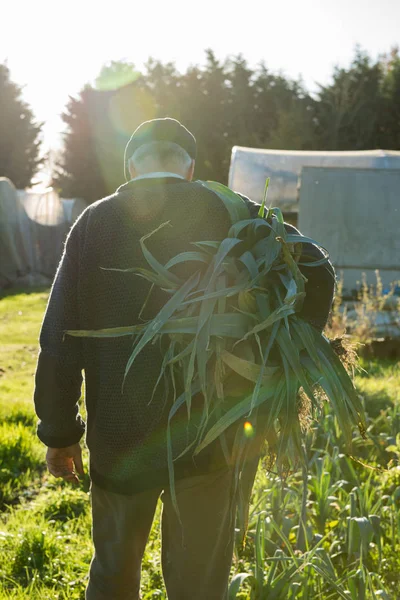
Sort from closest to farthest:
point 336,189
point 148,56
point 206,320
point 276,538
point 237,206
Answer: point 206,320 → point 237,206 → point 276,538 → point 336,189 → point 148,56

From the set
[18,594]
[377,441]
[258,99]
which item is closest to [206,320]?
[18,594]

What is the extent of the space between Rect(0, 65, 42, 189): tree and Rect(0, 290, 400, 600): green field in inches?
1182

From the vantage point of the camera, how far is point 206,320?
1659 millimetres

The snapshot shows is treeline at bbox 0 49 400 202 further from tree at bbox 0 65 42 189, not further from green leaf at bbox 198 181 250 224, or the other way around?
green leaf at bbox 198 181 250 224

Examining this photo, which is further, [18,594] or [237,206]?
[18,594]

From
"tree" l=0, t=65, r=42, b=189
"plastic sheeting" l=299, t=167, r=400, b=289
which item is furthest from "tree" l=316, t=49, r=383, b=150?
"plastic sheeting" l=299, t=167, r=400, b=289

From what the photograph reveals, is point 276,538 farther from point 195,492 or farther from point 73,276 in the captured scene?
point 73,276

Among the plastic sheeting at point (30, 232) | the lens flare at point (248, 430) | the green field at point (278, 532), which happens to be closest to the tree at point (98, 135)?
the plastic sheeting at point (30, 232)

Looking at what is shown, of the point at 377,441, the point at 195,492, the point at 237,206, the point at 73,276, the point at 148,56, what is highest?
the point at 148,56

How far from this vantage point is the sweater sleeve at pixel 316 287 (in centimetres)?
207

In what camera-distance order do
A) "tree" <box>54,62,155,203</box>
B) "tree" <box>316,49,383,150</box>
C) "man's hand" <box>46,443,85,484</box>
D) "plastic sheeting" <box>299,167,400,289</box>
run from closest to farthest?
"man's hand" <box>46,443,85,484</box>, "plastic sheeting" <box>299,167,400,289</box>, "tree" <box>316,49,383,150</box>, "tree" <box>54,62,155,203</box>

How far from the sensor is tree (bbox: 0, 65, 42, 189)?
32781mm

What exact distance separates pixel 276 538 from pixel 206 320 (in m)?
1.92

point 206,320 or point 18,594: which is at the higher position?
point 206,320
